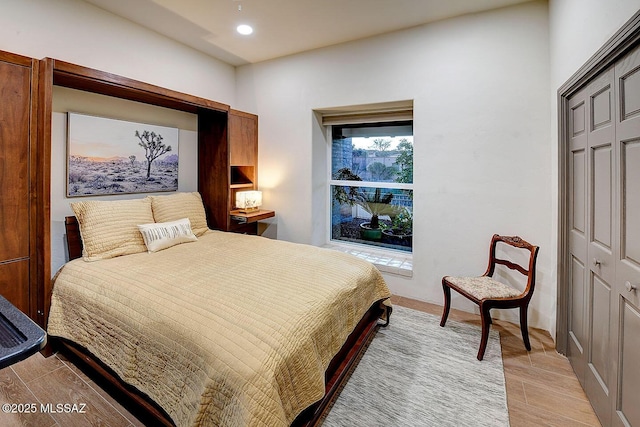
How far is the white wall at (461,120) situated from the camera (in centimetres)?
266

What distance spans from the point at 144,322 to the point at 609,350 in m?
2.43

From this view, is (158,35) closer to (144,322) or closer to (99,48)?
(99,48)

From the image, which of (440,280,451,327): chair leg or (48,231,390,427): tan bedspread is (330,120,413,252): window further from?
(48,231,390,427): tan bedspread

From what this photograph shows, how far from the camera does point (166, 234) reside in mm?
2797

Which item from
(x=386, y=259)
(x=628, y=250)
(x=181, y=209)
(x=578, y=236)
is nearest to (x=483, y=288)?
(x=578, y=236)

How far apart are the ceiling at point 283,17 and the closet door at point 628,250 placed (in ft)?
5.74

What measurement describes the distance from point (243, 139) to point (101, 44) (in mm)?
1609

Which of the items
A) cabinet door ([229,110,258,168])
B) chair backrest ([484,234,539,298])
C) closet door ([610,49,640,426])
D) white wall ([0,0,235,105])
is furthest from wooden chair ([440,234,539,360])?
white wall ([0,0,235,105])

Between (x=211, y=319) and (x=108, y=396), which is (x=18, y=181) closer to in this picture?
(x=108, y=396)

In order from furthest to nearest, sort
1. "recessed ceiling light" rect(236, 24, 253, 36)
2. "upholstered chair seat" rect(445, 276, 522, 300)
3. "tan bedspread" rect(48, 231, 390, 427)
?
"recessed ceiling light" rect(236, 24, 253, 36) < "upholstered chair seat" rect(445, 276, 522, 300) < "tan bedspread" rect(48, 231, 390, 427)

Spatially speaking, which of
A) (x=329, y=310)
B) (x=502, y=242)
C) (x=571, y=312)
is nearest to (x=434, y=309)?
(x=502, y=242)

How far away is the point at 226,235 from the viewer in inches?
130

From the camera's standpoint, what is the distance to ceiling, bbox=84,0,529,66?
2691mm

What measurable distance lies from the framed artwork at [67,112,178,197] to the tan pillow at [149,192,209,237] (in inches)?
13.2
